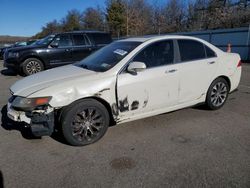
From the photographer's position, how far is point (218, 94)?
5.02 m

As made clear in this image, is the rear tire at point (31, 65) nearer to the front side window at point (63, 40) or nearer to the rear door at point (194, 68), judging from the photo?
the front side window at point (63, 40)

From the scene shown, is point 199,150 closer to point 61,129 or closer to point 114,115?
point 114,115

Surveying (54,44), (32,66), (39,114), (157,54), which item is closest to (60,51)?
(54,44)

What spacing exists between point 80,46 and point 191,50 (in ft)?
21.5

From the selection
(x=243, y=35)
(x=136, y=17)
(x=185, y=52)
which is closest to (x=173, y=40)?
(x=185, y=52)

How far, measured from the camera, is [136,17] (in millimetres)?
42562

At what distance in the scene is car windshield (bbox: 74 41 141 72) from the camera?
155 inches

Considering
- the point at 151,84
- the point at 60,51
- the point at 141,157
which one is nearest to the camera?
the point at 141,157

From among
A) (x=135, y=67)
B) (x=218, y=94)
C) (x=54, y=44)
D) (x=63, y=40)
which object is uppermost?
(x=63, y=40)

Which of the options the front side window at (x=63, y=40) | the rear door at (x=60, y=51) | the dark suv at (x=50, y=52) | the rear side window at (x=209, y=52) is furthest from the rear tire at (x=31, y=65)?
the rear side window at (x=209, y=52)

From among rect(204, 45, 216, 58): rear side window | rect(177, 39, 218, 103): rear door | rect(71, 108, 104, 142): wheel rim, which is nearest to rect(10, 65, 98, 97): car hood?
rect(71, 108, 104, 142): wheel rim

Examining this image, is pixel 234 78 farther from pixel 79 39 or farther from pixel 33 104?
pixel 79 39

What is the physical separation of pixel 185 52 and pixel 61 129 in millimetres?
2644

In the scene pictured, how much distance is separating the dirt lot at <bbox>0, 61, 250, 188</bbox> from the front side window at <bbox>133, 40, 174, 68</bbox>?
3.72 feet
